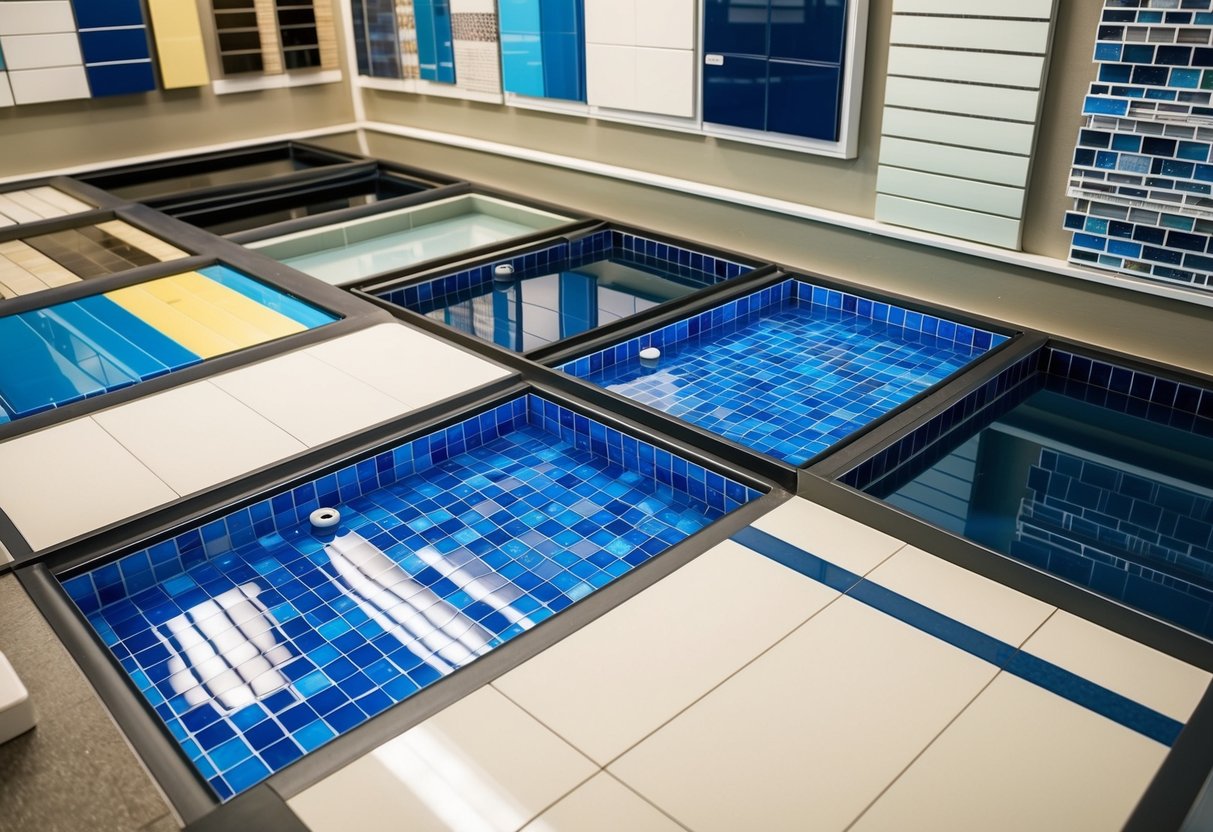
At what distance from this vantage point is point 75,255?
4.77 meters

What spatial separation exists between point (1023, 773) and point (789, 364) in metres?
2.26

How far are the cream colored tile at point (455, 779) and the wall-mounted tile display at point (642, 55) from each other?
11.6ft

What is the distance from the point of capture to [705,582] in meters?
2.44

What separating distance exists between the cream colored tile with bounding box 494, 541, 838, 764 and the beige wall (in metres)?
5.28

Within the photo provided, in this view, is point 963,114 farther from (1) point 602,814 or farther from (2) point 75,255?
(2) point 75,255

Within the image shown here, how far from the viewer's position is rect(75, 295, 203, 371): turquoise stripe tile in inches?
145

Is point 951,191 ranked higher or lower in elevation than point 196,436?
higher

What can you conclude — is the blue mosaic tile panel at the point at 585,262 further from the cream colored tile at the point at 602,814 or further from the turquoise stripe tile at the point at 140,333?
the cream colored tile at the point at 602,814

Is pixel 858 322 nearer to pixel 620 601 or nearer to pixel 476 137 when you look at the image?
pixel 620 601

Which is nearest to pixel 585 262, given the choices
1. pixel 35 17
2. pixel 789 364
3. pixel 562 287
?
pixel 562 287

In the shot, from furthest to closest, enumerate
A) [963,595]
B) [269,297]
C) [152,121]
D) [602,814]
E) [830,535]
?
1. [152,121]
2. [269,297]
3. [830,535]
4. [963,595]
5. [602,814]

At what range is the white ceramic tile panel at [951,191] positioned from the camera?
12.2ft

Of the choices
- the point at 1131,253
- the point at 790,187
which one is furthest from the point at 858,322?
the point at 1131,253

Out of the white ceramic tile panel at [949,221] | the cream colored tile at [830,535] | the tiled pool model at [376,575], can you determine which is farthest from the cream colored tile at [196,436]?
the white ceramic tile panel at [949,221]
